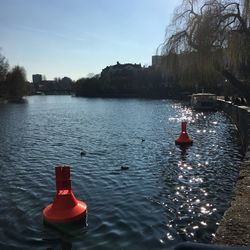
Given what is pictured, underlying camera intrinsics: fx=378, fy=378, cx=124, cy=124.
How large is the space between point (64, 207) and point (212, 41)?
1806 cm

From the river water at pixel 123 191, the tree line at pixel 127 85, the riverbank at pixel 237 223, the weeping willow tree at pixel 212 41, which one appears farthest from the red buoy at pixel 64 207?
the tree line at pixel 127 85

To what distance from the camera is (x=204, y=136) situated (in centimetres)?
2631

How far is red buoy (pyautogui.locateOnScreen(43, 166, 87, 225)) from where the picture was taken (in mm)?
8117

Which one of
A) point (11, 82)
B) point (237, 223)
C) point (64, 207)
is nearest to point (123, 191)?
point (64, 207)

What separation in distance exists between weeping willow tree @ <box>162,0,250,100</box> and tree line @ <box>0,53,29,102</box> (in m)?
75.3

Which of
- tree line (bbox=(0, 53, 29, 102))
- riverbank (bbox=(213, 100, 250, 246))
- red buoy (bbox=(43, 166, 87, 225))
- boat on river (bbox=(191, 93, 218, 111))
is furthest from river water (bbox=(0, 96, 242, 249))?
tree line (bbox=(0, 53, 29, 102))

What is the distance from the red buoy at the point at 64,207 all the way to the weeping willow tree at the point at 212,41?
55.3 feet

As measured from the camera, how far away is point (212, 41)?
23.5 metres

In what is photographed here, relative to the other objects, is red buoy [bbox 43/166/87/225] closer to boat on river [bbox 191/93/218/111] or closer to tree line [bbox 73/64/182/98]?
boat on river [bbox 191/93/218/111]

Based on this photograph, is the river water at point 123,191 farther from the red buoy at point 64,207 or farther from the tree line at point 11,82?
the tree line at point 11,82

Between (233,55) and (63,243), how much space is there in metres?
17.9

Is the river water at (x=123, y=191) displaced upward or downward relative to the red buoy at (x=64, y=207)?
downward

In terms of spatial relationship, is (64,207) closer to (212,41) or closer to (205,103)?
(212,41)

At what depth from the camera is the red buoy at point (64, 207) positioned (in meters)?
8.12
